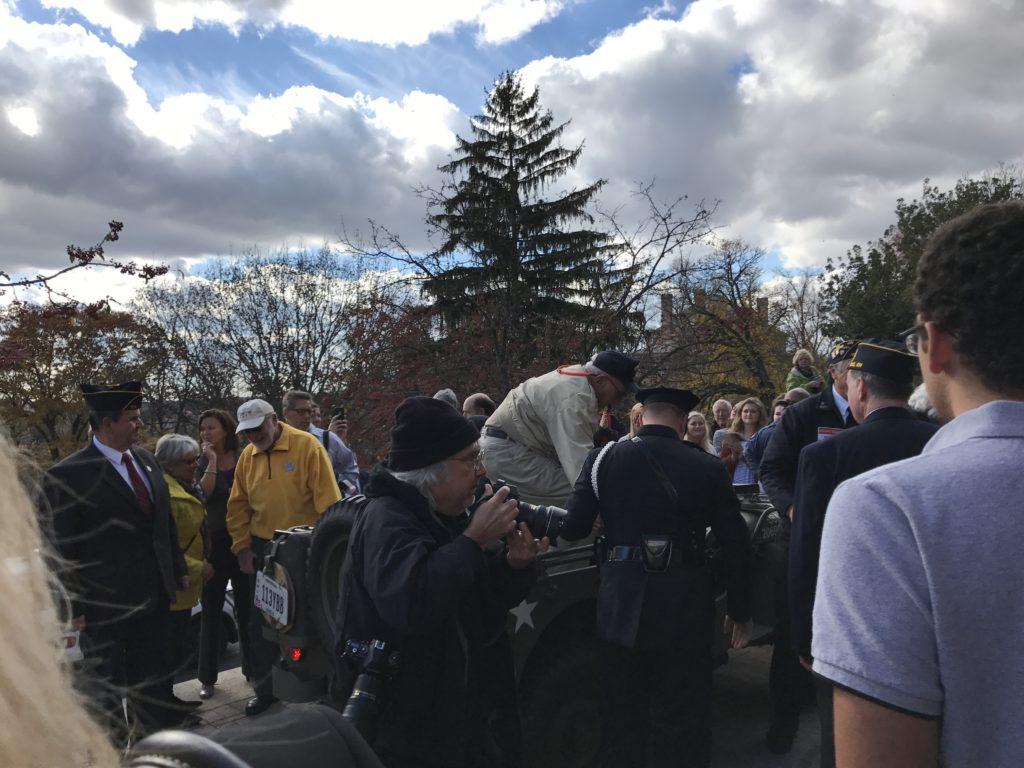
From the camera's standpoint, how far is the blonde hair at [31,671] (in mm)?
601

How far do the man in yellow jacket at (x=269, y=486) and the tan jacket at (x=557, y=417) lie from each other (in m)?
1.58

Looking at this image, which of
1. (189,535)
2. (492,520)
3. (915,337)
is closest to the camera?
(915,337)

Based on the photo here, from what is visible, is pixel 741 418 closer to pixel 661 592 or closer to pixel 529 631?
pixel 661 592

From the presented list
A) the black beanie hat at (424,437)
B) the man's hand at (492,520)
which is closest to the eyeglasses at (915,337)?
the man's hand at (492,520)

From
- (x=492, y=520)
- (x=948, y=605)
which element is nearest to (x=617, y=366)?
(x=492, y=520)

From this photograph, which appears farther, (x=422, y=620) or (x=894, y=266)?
(x=894, y=266)

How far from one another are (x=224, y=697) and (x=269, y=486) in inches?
66.6

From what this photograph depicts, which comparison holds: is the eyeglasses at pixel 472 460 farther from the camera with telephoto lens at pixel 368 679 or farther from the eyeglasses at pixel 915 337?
the eyeglasses at pixel 915 337

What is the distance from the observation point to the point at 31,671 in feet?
2.03

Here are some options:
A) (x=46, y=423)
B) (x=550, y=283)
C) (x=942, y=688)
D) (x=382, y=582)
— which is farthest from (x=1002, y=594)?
(x=550, y=283)

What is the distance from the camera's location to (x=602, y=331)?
15.6m

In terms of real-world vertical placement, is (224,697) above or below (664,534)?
below

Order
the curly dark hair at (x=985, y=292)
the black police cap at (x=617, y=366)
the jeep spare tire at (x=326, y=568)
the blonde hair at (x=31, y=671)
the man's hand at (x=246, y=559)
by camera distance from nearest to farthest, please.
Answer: the blonde hair at (x=31, y=671)
the curly dark hair at (x=985, y=292)
the jeep spare tire at (x=326, y=568)
the black police cap at (x=617, y=366)
the man's hand at (x=246, y=559)

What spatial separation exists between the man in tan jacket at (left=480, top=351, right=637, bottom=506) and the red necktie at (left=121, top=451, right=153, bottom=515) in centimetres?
201
